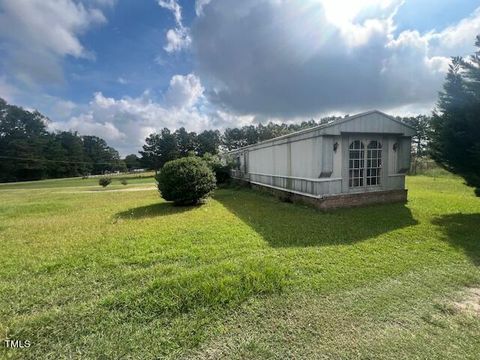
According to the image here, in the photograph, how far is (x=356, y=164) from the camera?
831 centimetres

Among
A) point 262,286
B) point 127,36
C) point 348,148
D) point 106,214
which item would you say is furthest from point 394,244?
point 127,36

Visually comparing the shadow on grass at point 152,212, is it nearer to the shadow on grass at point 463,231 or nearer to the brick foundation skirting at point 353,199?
the brick foundation skirting at point 353,199

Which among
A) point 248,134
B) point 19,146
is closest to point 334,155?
point 248,134

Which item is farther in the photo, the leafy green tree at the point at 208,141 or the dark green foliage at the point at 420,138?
the leafy green tree at the point at 208,141

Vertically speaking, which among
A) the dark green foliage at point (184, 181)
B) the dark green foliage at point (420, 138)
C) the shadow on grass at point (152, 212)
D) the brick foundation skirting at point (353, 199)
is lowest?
the shadow on grass at point (152, 212)

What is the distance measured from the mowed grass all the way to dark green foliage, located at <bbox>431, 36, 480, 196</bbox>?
→ 6.87 feet

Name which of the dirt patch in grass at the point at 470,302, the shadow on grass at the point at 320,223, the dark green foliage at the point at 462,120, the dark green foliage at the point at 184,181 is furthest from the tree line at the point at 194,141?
the dark green foliage at the point at 184,181

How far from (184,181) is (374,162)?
702 cm

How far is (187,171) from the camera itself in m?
9.30

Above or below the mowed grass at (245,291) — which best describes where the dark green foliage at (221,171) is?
above

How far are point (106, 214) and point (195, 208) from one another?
10.1ft

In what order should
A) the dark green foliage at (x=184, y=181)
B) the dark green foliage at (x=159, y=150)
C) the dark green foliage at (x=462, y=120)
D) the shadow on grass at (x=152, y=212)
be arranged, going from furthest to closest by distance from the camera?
the dark green foliage at (x=159, y=150) → the dark green foliage at (x=184, y=181) → the shadow on grass at (x=152, y=212) → the dark green foliage at (x=462, y=120)

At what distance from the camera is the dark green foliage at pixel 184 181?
9211mm

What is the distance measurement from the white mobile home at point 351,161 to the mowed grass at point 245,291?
2.24 m
